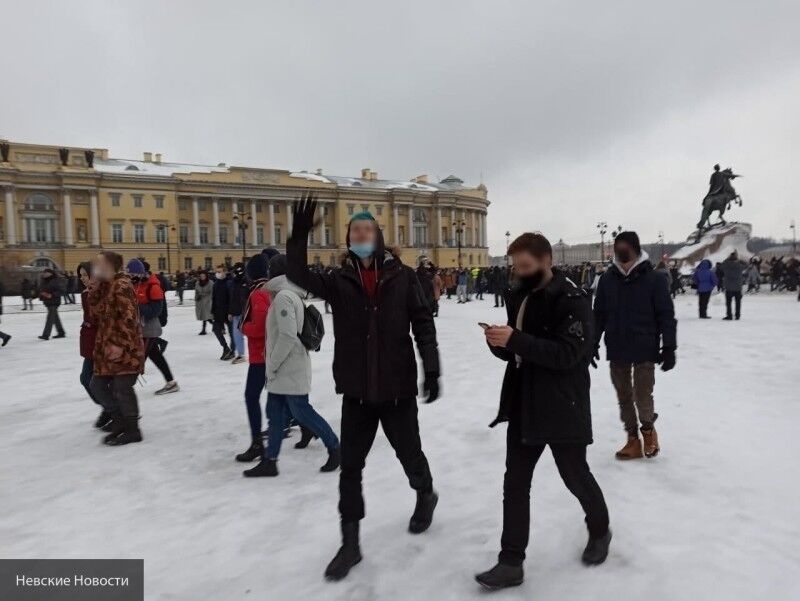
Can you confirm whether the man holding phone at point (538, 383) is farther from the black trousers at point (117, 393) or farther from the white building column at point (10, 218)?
the white building column at point (10, 218)

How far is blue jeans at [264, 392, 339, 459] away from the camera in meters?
4.10

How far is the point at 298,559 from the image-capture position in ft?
9.72

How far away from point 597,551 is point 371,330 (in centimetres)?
160

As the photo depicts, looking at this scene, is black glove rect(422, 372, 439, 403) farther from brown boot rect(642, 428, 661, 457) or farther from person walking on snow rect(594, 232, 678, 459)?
brown boot rect(642, 428, 661, 457)

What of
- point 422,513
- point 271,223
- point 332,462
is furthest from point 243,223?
point 422,513

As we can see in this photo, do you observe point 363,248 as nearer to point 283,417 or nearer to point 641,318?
point 283,417

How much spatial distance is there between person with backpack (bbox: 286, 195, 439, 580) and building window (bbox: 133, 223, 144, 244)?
224 ft

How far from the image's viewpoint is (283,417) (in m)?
4.16

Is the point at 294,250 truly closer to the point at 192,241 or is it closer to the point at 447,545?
the point at 447,545

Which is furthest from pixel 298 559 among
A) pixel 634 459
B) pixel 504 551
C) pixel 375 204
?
pixel 375 204

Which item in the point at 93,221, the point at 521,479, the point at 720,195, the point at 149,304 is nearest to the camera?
the point at 521,479

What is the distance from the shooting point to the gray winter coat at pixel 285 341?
13.1ft

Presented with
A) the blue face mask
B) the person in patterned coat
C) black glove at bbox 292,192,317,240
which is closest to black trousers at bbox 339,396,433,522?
the blue face mask

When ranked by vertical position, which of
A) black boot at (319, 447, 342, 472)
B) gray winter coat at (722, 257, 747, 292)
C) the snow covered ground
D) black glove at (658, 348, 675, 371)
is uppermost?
gray winter coat at (722, 257, 747, 292)
